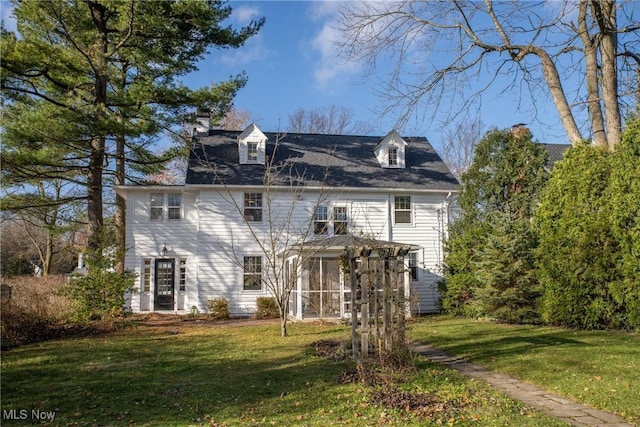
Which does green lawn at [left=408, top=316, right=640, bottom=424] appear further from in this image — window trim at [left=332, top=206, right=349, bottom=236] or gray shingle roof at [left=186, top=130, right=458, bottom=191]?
gray shingle roof at [left=186, top=130, right=458, bottom=191]

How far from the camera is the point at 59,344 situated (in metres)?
10.9

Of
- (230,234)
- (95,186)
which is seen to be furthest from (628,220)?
(95,186)

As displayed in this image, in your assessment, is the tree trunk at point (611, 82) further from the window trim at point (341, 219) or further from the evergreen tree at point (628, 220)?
the window trim at point (341, 219)

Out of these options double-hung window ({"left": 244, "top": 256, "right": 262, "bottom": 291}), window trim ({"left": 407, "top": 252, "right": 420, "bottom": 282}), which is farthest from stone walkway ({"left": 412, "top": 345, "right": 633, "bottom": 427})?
double-hung window ({"left": 244, "top": 256, "right": 262, "bottom": 291})

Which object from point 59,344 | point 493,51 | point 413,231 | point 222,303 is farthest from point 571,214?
point 59,344

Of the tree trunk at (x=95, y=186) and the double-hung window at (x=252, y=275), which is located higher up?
the tree trunk at (x=95, y=186)

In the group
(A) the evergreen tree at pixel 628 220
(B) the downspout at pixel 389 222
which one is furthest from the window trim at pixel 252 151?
(A) the evergreen tree at pixel 628 220

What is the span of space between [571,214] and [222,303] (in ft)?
37.6

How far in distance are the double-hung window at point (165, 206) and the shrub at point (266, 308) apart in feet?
15.1

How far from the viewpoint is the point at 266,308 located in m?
17.0

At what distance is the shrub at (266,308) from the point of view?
16875 millimetres

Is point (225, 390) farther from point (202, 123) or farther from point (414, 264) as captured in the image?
point (202, 123)

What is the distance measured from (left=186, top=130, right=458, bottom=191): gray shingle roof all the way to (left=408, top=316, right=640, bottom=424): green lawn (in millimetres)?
7259

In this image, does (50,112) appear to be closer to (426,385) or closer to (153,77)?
(153,77)
